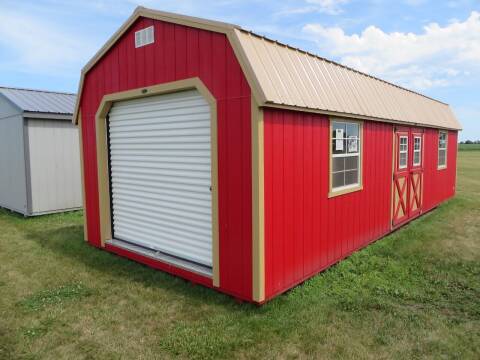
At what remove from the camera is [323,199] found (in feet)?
18.9

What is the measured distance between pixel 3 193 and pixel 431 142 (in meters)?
13.0

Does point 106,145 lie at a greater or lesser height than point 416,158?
greater

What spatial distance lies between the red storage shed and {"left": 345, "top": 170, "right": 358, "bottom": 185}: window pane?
0.13ft

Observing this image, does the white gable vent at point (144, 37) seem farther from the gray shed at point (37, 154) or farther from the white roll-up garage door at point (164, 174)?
the gray shed at point (37, 154)

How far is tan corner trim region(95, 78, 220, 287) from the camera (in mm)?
5004

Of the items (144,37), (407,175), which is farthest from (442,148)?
(144,37)

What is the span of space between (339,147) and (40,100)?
925cm

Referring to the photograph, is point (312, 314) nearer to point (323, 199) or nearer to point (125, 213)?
point (323, 199)

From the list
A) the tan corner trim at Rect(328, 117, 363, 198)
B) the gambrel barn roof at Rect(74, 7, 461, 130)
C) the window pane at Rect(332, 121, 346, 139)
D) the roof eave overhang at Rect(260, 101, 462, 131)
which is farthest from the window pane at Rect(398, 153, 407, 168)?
the window pane at Rect(332, 121, 346, 139)

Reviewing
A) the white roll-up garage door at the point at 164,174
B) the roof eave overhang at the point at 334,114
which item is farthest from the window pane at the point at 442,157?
the white roll-up garage door at the point at 164,174

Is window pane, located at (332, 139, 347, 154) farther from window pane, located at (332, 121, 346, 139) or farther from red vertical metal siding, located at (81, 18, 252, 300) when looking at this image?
red vertical metal siding, located at (81, 18, 252, 300)

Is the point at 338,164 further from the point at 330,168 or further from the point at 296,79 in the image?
the point at 296,79

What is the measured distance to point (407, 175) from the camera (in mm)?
9188

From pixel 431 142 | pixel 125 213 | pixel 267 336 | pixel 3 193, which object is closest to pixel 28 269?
pixel 125 213
